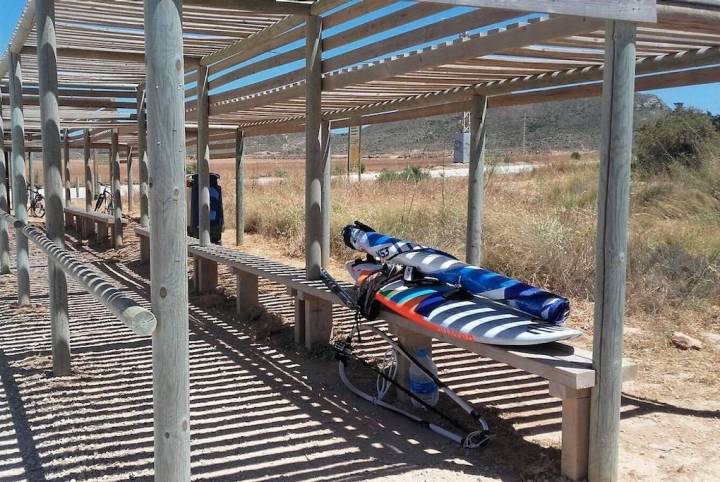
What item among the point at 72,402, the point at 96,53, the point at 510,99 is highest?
the point at 96,53

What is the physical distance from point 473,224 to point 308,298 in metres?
1.81

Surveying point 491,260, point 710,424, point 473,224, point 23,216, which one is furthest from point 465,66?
point 23,216

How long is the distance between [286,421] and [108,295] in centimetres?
167

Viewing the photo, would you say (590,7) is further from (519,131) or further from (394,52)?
(519,131)

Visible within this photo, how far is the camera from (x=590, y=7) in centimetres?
321

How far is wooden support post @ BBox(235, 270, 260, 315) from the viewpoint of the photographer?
288 inches

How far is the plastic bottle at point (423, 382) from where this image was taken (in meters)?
4.56

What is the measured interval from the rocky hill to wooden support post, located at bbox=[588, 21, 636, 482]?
189ft

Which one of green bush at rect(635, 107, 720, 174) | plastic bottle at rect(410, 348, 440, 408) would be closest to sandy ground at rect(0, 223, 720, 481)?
plastic bottle at rect(410, 348, 440, 408)

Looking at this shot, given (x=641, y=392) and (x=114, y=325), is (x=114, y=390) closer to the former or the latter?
(x=114, y=325)

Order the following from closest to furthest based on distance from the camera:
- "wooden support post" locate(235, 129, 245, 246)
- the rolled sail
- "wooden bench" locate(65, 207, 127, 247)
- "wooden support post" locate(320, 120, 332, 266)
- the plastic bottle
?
the rolled sail, the plastic bottle, "wooden support post" locate(320, 120, 332, 266), "wooden support post" locate(235, 129, 245, 246), "wooden bench" locate(65, 207, 127, 247)

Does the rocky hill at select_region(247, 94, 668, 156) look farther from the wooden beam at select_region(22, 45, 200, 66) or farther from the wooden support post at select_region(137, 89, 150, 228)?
the wooden beam at select_region(22, 45, 200, 66)

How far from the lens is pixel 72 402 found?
4.79 m

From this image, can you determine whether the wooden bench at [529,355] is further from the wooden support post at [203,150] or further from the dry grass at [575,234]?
the dry grass at [575,234]
